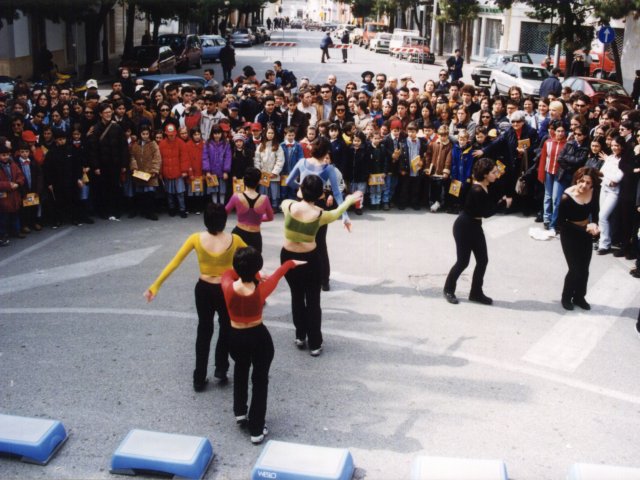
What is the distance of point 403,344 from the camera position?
8.09 m

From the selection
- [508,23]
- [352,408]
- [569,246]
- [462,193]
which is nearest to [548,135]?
[462,193]

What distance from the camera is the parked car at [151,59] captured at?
3388 centimetres

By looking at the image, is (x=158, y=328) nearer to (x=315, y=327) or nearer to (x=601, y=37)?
(x=315, y=327)

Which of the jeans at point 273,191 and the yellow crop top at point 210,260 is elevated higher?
the yellow crop top at point 210,260

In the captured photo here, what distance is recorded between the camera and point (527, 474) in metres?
5.70

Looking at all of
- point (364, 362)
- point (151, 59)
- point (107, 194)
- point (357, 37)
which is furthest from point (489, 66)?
point (357, 37)

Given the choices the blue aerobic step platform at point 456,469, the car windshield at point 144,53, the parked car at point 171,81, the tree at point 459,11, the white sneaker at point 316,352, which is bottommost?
the white sneaker at point 316,352

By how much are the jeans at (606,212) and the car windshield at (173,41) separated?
3338 centimetres

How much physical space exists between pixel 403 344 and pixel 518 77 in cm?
2548

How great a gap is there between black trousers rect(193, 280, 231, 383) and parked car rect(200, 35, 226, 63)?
138ft

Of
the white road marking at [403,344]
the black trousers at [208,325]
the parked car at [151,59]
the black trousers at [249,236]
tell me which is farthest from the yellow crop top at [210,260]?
the parked car at [151,59]

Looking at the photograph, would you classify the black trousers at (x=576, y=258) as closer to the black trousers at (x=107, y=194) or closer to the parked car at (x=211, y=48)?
the black trousers at (x=107, y=194)

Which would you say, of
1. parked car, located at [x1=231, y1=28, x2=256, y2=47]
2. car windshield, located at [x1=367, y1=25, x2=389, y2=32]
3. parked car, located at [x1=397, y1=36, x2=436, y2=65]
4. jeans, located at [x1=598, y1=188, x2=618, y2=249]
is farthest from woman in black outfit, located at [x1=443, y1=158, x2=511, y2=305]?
car windshield, located at [x1=367, y1=25, x2=389, y2=32]

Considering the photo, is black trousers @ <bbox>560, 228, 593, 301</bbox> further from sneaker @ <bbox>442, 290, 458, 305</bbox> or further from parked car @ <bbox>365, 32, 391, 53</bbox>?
parked car @ <bbox>365, 32, 391, 53</bbox>
